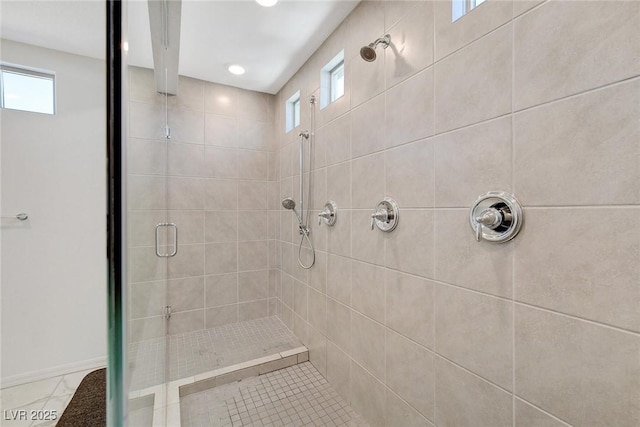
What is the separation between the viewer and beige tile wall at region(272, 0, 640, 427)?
0.64m

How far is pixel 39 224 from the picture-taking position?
181cm

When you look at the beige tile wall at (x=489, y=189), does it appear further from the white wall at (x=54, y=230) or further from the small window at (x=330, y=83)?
the white wall at (x=54, y=230)

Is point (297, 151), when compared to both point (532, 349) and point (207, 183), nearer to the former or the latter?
point (207, 183)

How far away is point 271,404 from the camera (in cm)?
161

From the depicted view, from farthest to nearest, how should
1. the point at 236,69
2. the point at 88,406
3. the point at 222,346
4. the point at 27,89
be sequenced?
the point at 236,69 → the point at 222,346 → the point at 27,89 → the point at 88,406

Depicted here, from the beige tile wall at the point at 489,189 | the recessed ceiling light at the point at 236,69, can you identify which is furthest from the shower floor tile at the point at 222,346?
the recessed ceiling light at the point at 236,69

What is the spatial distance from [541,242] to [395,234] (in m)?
0.60

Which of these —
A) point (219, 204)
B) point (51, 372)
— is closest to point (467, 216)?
point (219, 204)

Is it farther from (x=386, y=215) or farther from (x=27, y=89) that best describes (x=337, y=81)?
(x=27, y=89)

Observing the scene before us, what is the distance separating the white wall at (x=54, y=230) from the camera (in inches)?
66.1

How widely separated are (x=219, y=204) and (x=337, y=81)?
1645 millimetres

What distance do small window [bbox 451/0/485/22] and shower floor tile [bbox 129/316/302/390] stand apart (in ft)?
7.94

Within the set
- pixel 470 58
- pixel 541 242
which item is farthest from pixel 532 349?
pixel 470 58

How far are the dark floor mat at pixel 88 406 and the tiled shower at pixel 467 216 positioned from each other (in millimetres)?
774
